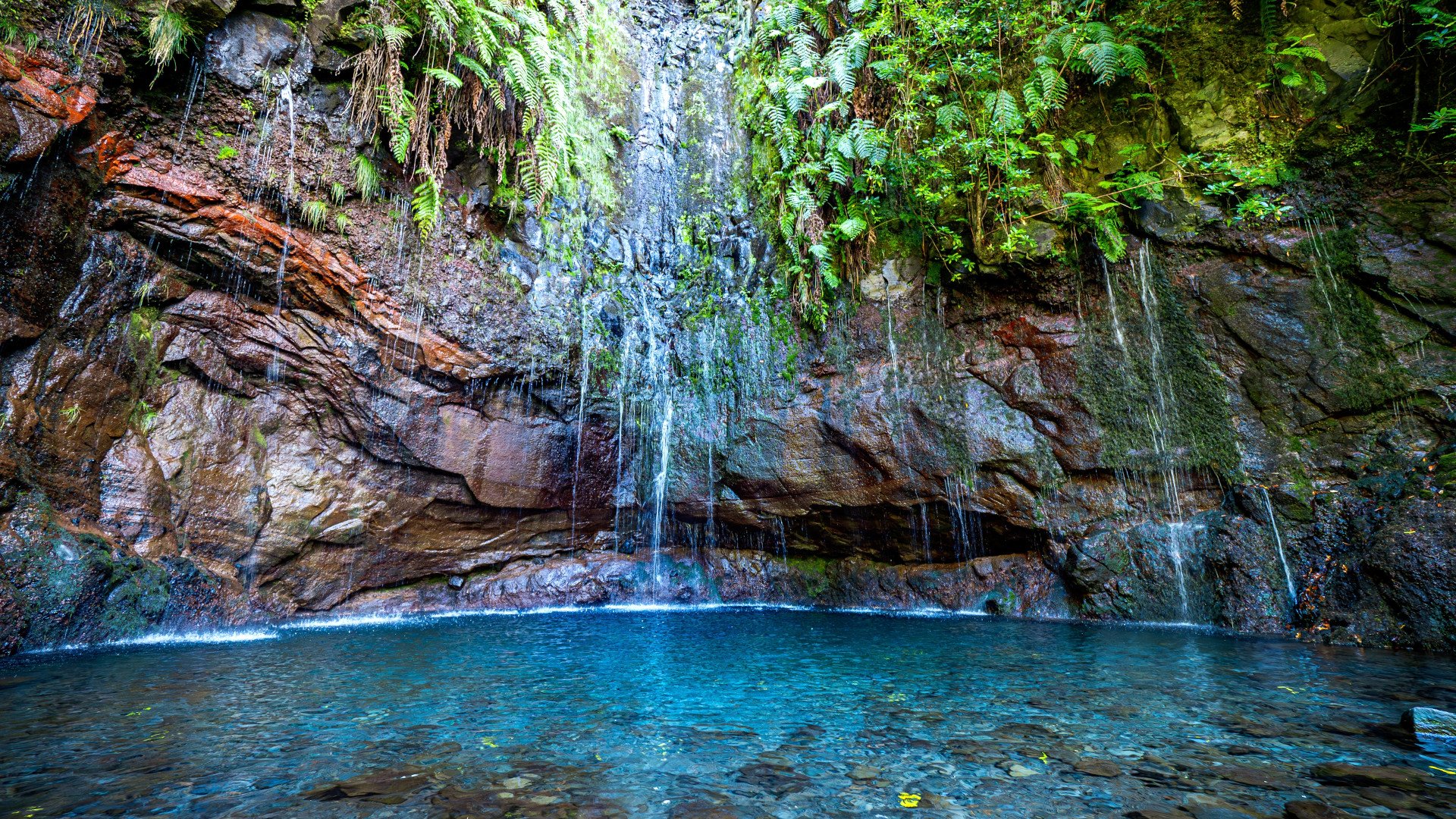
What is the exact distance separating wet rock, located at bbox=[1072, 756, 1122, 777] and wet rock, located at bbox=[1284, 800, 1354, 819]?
0.58 m

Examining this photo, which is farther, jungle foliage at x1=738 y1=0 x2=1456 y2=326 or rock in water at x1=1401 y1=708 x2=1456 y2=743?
jungle foliage at x1=738 y1=0 x2=1456 y2=326

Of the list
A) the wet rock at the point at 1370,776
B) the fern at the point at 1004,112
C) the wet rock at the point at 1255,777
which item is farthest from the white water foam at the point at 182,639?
the fern at the point at 1004,112

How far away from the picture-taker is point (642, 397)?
978cm

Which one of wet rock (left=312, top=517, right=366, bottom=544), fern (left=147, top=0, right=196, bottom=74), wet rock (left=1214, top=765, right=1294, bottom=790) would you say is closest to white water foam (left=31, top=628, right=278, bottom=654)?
wet rock (left=312, top=517, right=366, bottom=544)

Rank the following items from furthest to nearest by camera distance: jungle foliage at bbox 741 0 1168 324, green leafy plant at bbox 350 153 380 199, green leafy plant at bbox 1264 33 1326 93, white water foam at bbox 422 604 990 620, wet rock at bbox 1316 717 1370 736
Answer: white water foam at bbox 422 604 990 620 → jungle foliage at bbox 741 0 1168 324 → green leafy plant at bbox 350 153 380 199 → green leafy plant at bbox 1264 33 1326 93 → wet rock at bbox 1316 717 1370 736

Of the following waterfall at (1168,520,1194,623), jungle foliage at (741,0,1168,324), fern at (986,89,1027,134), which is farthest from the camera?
jungle foliage at (741,0,1168,324)

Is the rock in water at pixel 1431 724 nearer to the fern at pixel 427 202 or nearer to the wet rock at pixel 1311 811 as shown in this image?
the wet rock at pixel 1311 811

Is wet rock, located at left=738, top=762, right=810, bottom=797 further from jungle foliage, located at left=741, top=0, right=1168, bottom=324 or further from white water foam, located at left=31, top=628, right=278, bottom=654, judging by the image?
jungle foliage, located at left=741, top=0, right=1168, bottom=324

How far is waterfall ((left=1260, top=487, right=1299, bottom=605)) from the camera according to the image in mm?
6707

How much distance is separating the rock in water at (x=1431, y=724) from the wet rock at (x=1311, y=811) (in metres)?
1.32

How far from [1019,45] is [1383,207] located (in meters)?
4.60

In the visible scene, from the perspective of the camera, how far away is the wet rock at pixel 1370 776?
2645mm

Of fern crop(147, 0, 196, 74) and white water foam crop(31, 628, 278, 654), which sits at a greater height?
fern crop(147, 0, 196, 74)

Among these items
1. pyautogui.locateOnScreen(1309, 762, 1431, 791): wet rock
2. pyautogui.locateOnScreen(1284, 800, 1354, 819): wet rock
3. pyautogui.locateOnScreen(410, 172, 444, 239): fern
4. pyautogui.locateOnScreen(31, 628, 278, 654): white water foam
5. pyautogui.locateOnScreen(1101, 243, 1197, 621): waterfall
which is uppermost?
pyautogui.locateOnScreen(410, 172, 444, 239): fern
